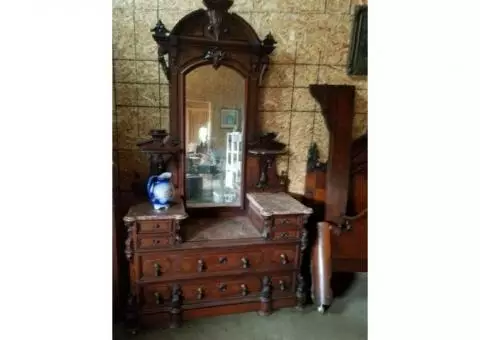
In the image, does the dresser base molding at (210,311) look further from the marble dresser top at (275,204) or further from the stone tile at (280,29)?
the stone tile at (280,29)

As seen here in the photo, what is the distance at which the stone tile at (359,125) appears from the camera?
2189 millimetres

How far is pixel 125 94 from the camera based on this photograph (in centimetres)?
190

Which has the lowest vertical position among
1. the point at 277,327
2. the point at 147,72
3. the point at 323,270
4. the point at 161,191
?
the point at 277,327

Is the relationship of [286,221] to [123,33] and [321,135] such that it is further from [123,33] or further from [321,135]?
[123,33]

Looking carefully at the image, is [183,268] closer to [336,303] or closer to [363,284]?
[336,303]

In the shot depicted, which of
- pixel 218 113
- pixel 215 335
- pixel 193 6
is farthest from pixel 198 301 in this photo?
pixel 193 6

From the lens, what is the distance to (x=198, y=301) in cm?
177

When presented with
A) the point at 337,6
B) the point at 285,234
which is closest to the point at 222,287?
the point at 285,234

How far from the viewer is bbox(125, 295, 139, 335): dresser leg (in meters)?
1.65

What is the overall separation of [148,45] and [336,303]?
2.07 m

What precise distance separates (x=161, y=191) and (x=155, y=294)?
0.58 meters

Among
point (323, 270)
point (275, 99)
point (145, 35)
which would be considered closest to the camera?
point (145, 35)

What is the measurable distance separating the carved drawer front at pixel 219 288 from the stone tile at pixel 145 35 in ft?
4.60

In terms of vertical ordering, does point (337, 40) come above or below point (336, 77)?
above
